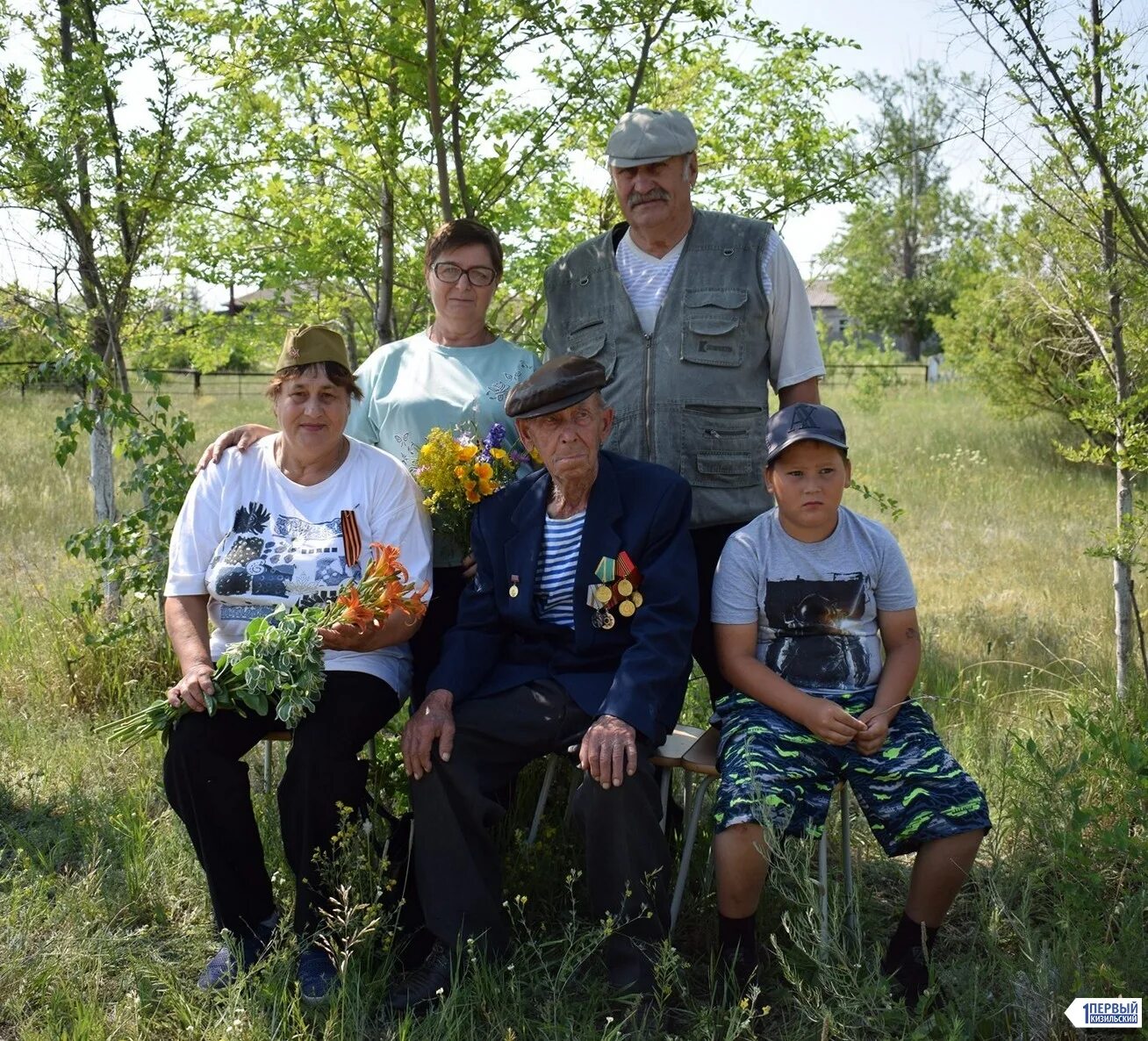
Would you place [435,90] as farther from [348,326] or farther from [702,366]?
[348,326]

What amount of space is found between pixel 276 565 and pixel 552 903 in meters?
1.27

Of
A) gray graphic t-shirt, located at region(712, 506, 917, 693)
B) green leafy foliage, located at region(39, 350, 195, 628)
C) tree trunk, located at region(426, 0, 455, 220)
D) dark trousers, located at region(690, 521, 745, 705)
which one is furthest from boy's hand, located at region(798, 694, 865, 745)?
green leafy foliage, located at region(39, 350, 195, 628)

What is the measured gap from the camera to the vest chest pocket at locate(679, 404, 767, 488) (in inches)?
137

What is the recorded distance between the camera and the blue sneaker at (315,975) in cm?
281

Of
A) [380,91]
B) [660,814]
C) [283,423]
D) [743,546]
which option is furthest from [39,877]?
[380,91]

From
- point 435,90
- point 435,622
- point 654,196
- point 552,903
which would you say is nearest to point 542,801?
point 552,903

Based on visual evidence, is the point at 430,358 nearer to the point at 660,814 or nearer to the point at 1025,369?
the point at 660,814

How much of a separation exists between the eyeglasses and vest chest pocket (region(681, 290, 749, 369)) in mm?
631

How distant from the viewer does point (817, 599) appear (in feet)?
10.2

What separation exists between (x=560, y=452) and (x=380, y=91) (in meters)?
2.29

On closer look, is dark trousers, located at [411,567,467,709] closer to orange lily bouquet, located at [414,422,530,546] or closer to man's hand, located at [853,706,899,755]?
orange lily bouquet, located at [414,422,530,546]

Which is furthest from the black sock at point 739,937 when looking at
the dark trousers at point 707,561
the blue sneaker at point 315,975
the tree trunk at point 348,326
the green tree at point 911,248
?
→ the green tree at point 911,248

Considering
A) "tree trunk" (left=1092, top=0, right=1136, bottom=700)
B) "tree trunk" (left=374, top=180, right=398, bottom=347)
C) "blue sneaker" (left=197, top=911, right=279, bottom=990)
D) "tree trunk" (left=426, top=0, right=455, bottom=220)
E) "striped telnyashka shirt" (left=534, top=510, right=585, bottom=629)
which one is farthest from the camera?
"tree trunk" (left=374, top=180, right=398, bottom=347)

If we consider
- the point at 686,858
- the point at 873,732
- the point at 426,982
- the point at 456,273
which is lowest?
the point at 426,982
